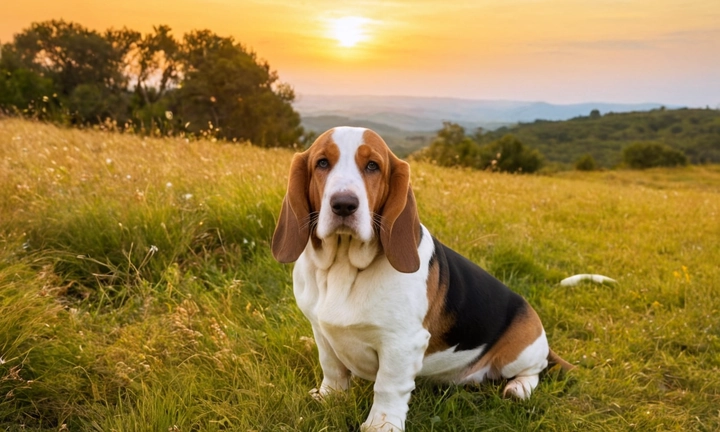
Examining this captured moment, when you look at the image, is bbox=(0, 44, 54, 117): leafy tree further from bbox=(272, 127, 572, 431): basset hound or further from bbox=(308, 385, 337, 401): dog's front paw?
bbox=(272, 127, 572, 431): basset hound

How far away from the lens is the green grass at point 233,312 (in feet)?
10.4

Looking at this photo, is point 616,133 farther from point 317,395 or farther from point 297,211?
point 297,211

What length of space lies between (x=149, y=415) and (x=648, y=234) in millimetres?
7357

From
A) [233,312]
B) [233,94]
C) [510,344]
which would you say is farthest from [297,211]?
[233,94]

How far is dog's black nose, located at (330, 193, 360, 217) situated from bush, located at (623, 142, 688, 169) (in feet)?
161

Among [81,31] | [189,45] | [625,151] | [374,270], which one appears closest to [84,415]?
[374,270]

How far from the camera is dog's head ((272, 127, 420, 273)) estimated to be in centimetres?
258

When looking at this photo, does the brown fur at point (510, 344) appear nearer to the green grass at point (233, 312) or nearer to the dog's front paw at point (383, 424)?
the green grass at point (233, 312)

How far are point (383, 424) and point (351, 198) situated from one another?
1219 millimetres

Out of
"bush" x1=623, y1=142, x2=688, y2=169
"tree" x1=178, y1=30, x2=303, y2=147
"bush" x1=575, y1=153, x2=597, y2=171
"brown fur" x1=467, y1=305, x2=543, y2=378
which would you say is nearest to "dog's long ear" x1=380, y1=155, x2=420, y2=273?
"brown fur" x1=467, y1=305, x2=543, y2=378

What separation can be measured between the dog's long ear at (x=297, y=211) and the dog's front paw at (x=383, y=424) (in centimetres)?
94

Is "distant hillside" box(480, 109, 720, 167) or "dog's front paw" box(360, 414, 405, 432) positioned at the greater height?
"dog's front paw" box(360, 414, 405, 432)

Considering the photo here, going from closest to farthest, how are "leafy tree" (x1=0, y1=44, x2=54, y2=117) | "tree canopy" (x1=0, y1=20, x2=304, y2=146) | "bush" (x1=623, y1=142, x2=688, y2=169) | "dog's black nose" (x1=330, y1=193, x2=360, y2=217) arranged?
"dog's black nose" (x1=330, y1=193, x2=360, y2=217)
"leafy tree" (x1=0, y1=44, x2=54, y2=117)
"tree canopy" (x1=0, y1=20, x2=304, y2=146)
"bush" (x1=623, y1=142, x2=688, y2=169)

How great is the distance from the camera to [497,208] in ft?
28.8
